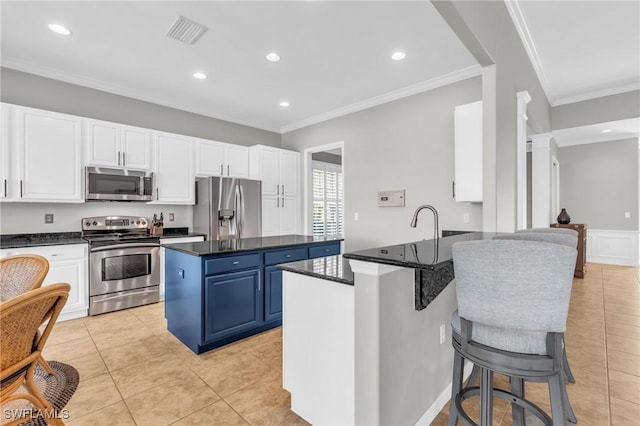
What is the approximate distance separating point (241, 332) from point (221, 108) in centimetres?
379

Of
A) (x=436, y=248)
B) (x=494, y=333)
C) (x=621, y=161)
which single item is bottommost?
(x=494, y=333)

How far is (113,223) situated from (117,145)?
1.06m

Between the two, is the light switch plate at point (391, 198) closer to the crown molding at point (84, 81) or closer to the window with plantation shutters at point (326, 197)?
the window with plantation shutters at point (326, 197)

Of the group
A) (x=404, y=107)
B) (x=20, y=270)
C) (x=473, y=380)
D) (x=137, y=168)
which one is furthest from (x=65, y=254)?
(x=404, y=107)

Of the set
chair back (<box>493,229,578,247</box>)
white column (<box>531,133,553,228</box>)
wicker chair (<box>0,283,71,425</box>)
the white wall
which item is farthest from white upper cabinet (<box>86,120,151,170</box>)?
white column (<box>531,133,553,228</box>)

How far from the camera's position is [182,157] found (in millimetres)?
4512

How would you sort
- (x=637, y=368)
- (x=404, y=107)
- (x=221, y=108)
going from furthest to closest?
1. (x=221, y=108)
2. (x=404, y=107)
3. (x=637, y=368)

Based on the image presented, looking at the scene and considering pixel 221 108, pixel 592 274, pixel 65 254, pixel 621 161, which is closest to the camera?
pixel 65 254

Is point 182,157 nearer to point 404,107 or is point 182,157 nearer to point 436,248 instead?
point 404,107

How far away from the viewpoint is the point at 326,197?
747 centimetres

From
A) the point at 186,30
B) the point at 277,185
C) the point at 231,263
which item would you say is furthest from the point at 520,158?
the point at 277,185

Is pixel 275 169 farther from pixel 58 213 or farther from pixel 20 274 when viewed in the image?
pixel 20 274

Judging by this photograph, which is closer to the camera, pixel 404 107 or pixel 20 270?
pixel 20 270

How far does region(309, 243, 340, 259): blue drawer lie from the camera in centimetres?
334
